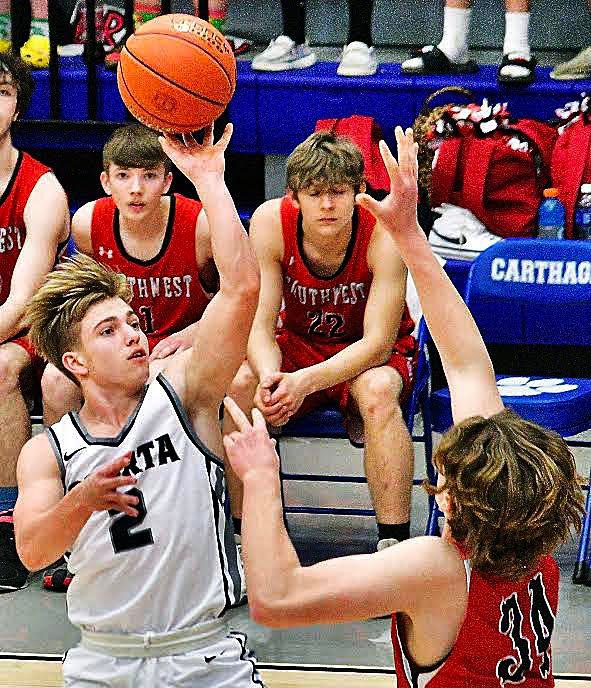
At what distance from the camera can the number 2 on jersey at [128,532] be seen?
307 centimetres

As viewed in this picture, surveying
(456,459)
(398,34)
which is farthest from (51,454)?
(398,34)

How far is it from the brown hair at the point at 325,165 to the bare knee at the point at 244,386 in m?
0.66

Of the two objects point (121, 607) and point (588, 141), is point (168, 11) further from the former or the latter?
point (121, 607)

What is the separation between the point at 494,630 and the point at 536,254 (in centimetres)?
280

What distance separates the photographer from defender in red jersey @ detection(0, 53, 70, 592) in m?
4.84

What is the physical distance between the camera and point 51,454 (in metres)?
3.13

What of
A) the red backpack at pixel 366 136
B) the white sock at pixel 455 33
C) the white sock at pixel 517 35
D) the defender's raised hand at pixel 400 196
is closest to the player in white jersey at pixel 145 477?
the defender's raised hand at pixel 400 196

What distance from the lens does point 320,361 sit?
4969mm

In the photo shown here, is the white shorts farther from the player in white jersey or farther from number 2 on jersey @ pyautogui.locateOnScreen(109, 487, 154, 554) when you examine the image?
number 2 on jersey @ pyautogui.locateOnScreen(109, 487, 154, 554)

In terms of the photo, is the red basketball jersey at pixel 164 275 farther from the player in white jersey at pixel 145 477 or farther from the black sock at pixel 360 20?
the black sock at pixel 360 20

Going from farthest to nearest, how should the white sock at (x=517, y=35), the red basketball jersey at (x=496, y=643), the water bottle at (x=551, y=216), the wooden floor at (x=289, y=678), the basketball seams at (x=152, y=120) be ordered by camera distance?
the white sock at (x=517, y=35), the water bottle at (x=551, y=216), the basketball seams at (x=152, y=120), the wooden floor at (x=289, y=678), the red basketball jersey at (x=496, y=643)

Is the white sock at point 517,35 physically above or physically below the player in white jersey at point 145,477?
above

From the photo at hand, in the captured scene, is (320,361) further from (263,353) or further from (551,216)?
(551,216)

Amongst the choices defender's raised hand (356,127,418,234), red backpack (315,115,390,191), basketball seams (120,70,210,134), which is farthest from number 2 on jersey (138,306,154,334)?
defender's raised hand (356,127,418,234)
